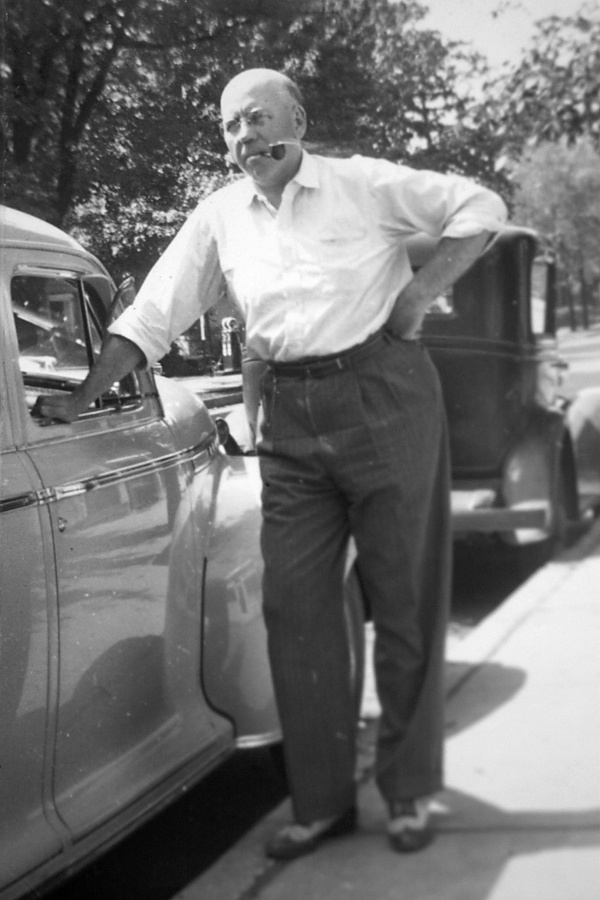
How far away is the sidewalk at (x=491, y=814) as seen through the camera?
1.87 metres

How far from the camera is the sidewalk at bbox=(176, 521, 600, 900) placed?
1874 mm

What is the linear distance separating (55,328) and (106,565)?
38 centimetres

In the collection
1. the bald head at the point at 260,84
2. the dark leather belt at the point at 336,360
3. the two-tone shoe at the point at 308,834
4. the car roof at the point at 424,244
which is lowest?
the two-tone shoe at the point at 308,834

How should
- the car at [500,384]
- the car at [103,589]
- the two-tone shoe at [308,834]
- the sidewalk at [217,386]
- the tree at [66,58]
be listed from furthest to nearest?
the car at [500,384]
the two-tone shoe at [308,834]
the sidewalk at [217,386]
the car at [103,589]
the tree at [66,58]

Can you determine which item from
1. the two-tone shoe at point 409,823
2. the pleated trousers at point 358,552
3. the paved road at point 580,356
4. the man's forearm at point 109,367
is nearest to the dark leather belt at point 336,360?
the pleated trousers at point 358,552

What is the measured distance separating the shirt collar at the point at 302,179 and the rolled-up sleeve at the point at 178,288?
2.3 inches

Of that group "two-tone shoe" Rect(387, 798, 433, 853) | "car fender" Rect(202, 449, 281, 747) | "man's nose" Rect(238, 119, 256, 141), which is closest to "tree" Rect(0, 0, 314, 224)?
"man's nose" Rect(238, 119, 256, 141)

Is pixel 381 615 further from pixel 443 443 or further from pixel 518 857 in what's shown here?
pixel 518 857

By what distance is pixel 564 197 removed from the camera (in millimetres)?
1939

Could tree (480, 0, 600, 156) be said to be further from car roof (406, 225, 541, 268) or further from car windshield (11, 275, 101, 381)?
car windshield (11, 275, 101, 381)

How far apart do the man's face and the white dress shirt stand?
4 cm

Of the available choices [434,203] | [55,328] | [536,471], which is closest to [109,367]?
[55,328]

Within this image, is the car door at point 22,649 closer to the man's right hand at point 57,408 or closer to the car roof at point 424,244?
the man's right hand at point 57,408

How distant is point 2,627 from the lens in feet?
5.75
